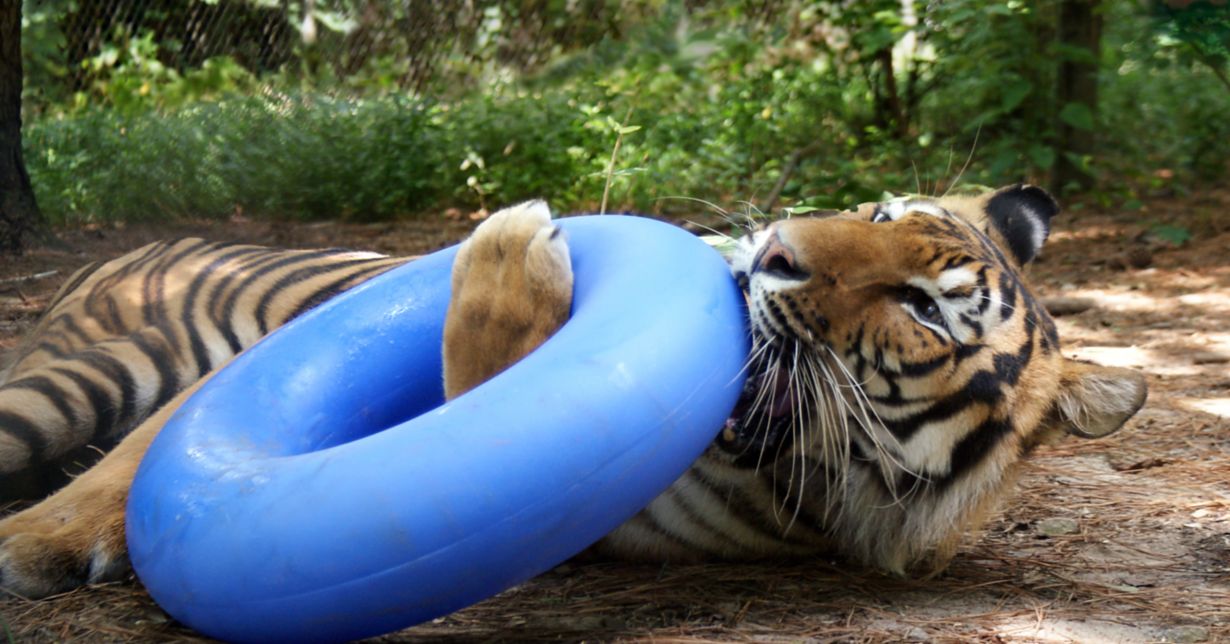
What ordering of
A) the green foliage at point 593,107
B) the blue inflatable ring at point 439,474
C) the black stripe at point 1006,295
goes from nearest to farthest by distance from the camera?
the blue inflatable ring at point 439,474, the black stripe at point 1006,295, the green foliage at point 593,107

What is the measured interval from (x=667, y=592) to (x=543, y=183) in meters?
6.05

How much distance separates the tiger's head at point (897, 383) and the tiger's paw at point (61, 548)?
1376mm

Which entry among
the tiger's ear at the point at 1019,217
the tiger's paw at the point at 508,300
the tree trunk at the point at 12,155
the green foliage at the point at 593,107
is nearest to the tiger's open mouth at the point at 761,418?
the tiger's paw at the point at 508,300

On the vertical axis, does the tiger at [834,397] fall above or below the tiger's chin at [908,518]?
above

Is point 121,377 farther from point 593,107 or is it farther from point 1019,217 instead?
point 593,107

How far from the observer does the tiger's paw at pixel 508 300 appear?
241 centimetres

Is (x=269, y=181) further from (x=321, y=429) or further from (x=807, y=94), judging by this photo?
(x=321, y=429)

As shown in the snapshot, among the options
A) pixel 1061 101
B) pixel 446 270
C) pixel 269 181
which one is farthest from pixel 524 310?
pixel 1061 101

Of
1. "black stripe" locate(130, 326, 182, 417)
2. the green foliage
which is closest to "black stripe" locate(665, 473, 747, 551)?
"black stripe" locate(130, 326, 182, 417)

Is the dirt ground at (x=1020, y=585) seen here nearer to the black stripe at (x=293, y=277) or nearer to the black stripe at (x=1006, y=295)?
the black stripe at (x=1006, y=295)

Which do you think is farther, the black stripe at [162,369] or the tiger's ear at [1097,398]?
the black stripe at [162,369]

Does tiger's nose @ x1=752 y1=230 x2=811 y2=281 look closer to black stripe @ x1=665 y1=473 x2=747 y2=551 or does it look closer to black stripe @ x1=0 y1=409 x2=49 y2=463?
black stripe @ x1=665 y1=473 x2=747 y2=551

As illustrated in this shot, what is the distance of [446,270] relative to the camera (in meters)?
2.72

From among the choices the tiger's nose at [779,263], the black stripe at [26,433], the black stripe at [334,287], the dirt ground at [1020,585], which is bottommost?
the dirt ground at [1020,585]
